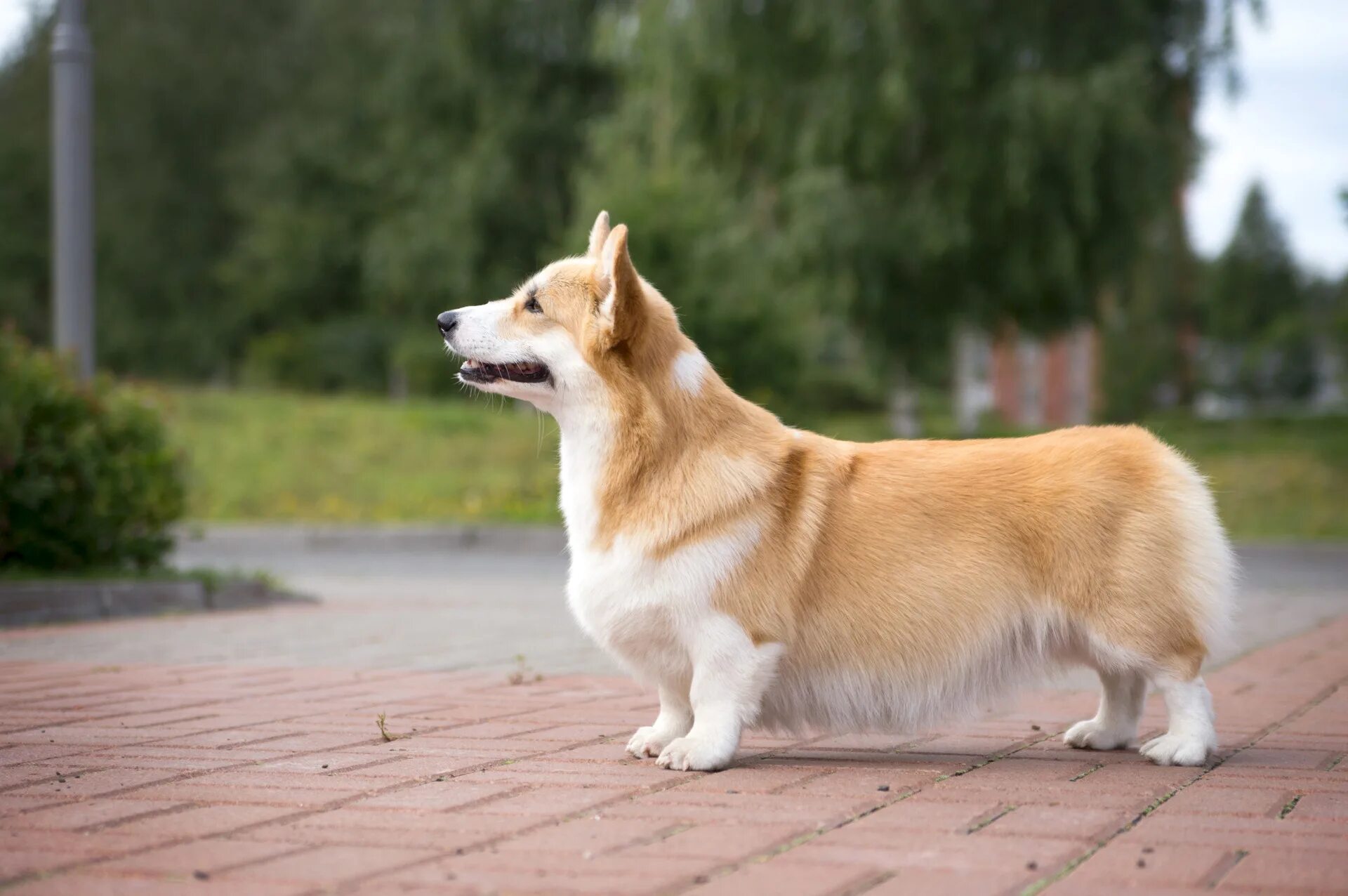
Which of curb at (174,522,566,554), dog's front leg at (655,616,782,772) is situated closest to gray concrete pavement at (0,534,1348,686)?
curb at (174,522,566,554)

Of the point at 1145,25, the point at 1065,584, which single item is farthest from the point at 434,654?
the point at 1145,25

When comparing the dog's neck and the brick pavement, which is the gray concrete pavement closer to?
the brick pavement

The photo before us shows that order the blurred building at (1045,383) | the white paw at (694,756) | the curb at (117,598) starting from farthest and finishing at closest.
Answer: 1. the blurred building at (1045,383)
2. the curb at (117,598)
3. the white paw at (694,756)

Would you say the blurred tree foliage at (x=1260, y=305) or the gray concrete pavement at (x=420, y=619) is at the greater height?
the blurred tree foliage at (x=1260, y=305)

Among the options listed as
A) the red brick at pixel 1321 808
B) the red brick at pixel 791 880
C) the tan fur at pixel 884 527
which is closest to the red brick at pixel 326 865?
the red brick at pixel 791 880

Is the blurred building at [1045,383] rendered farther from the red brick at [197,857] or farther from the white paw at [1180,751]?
the red brick at [197,857]

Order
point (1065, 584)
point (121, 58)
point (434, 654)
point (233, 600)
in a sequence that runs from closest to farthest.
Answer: point (1065, 584)
point (434, 654)
point (233, 600)
point (121, 58)

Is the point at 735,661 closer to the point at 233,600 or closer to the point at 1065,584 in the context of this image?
the point at 1065,584

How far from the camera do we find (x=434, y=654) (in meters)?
7.22

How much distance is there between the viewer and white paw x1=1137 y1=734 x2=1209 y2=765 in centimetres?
430

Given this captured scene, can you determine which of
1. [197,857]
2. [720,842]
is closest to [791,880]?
[720,842]

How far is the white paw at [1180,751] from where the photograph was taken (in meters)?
4.30

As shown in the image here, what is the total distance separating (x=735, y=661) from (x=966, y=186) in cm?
1685

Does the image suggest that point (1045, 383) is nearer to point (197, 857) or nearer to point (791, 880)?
point (791, 880)
